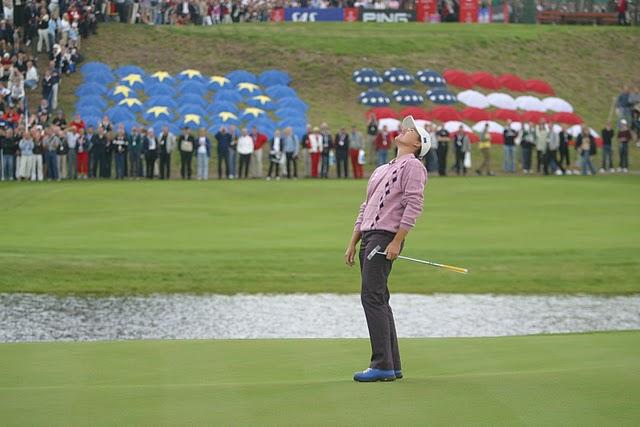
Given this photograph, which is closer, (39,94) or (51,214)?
(51,214)

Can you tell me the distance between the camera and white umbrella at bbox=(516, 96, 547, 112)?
60309 mm

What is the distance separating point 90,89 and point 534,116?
2073 cm

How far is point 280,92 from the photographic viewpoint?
191 ft

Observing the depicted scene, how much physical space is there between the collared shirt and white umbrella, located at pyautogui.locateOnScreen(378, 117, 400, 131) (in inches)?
1735

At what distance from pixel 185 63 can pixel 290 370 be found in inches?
1980

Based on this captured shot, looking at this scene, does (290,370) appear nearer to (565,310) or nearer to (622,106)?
(565,310)

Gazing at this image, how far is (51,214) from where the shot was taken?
33.9 m

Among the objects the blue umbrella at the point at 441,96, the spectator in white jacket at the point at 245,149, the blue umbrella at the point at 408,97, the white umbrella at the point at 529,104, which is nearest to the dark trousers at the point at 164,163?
the spectator in white jacket at the point at 245,149

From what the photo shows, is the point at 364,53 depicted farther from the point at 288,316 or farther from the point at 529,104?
the point at 288,316

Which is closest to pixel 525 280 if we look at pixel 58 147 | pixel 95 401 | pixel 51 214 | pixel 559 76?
pixel 95 401

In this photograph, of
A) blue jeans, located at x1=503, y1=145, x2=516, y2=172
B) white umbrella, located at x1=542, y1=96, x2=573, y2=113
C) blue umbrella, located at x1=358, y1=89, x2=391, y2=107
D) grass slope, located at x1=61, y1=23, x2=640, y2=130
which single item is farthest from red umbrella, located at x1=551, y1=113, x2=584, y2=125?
blue jeans, located at x1=503, y1=145, x2=516, y2=172

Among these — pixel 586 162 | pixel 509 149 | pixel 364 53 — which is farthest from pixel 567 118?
pixel 364 53

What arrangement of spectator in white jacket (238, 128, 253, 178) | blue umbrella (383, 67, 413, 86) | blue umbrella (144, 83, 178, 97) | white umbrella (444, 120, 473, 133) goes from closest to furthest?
spectator in white jacket (238, 128, 253, 178), white umbrella (444, 120, 473, 133), blue umbrella (144, 83, 178, 97), blue umbrella (383, 67, 413, 86)

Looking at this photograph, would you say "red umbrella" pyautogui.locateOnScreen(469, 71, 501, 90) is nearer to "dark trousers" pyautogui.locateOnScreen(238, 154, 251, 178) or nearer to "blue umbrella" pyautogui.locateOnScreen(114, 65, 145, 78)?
"blue umbrella" pyautogui.locateOnScreen(114, 65, 145, 78)
